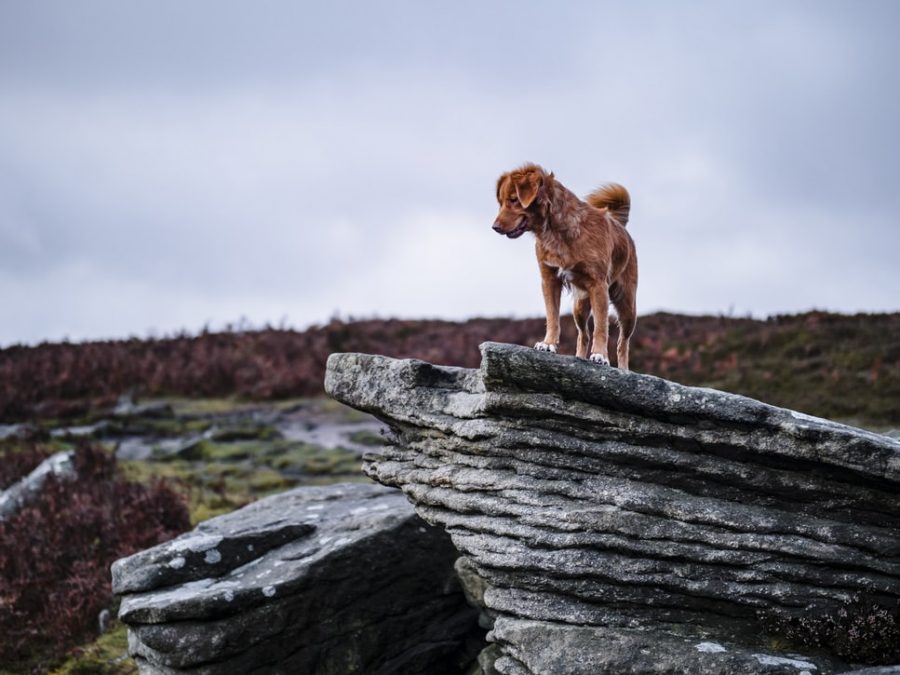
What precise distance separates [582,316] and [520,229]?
1.44 m

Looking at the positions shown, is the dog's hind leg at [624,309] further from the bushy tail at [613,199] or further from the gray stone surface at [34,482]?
the gray stone surface at [34,482]

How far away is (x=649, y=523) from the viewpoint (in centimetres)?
767

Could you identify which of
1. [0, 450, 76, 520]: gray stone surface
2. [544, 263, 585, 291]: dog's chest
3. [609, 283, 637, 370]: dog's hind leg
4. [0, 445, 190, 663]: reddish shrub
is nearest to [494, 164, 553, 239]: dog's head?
[544, 263, 585, 291]: dog's chest

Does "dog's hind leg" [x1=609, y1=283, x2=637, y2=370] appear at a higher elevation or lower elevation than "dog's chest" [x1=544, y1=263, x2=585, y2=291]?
lower

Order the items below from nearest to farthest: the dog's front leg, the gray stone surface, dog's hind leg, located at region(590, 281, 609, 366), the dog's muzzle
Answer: the dog's muzzle, dog's hind leg, located at region(590, 281, 609, 366), the dog's front leg, the gray stone surface

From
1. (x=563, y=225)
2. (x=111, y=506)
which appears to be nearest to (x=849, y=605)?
(x=563, y=225)

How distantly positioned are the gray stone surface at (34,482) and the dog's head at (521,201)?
12.6 m

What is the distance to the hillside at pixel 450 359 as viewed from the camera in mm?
21078

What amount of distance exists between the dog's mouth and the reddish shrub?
9.28 metres

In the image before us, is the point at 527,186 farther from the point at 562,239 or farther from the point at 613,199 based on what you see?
the point at 613,199

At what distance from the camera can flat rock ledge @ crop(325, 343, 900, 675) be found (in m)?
7.36

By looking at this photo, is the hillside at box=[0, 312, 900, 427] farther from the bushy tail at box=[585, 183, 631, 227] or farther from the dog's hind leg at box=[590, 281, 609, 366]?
the dog's hind leg at box=[590, 281, 609, 366]

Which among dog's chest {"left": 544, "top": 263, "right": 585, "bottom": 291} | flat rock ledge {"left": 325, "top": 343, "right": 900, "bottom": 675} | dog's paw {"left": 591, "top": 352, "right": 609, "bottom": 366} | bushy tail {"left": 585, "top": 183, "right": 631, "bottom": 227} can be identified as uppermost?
bushy tail {"left": 585, "top": 183, "right": 631, "bottom": 227}

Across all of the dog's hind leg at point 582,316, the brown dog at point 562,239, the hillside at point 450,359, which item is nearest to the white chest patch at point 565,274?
the brown dog at point 562,239
